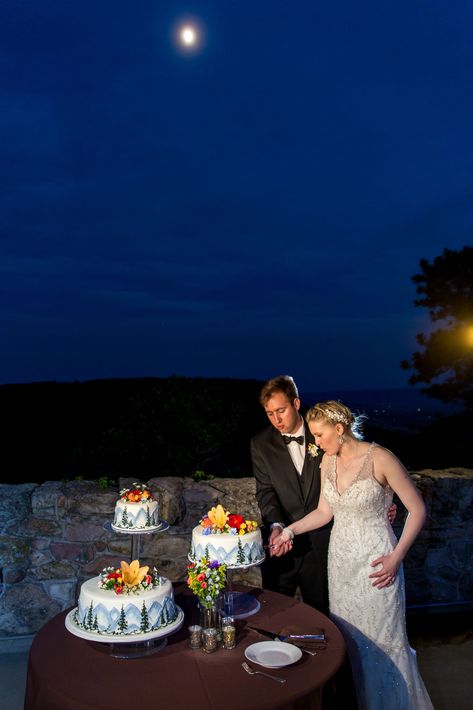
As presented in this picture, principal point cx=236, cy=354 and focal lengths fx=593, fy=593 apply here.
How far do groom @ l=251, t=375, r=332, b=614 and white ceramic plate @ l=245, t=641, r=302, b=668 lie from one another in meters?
1.18

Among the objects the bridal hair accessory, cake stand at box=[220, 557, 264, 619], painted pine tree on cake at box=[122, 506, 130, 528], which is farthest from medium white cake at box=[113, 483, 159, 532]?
the bridal hair accessory

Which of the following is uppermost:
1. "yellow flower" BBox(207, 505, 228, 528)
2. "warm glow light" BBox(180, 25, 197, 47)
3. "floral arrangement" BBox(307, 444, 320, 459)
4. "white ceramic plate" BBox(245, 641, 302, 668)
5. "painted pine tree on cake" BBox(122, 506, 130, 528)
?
"warm glow light" BBox(180, 25, 197, 47)

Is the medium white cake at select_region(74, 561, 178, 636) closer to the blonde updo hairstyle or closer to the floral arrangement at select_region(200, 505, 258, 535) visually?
the floral arrangement at select_region(200, 505, 258, 535)

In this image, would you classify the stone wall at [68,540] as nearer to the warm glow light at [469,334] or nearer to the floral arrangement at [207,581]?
the floral arrangement at [207,581]

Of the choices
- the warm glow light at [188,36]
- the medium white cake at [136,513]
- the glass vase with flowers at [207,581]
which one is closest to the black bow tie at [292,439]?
the medium white cake at [136,513]

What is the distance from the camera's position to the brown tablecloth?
1968 millimetres

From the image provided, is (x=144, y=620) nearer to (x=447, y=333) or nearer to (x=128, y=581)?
(x=128, y=581)

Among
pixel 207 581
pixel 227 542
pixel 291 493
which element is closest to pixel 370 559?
pixel 291 493

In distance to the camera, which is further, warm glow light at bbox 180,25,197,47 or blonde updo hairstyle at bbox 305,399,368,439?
warm glow light at bbox 180,25,197,47

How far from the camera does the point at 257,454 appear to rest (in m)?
3.93

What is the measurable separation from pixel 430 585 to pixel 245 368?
9274mm

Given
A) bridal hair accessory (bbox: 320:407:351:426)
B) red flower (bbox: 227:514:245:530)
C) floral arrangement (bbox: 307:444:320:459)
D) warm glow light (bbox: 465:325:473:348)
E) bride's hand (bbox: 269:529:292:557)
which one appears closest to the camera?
red flower (bbox: 227:514:245:530)

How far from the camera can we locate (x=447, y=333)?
372 inches

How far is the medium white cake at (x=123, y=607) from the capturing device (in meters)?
2.26
